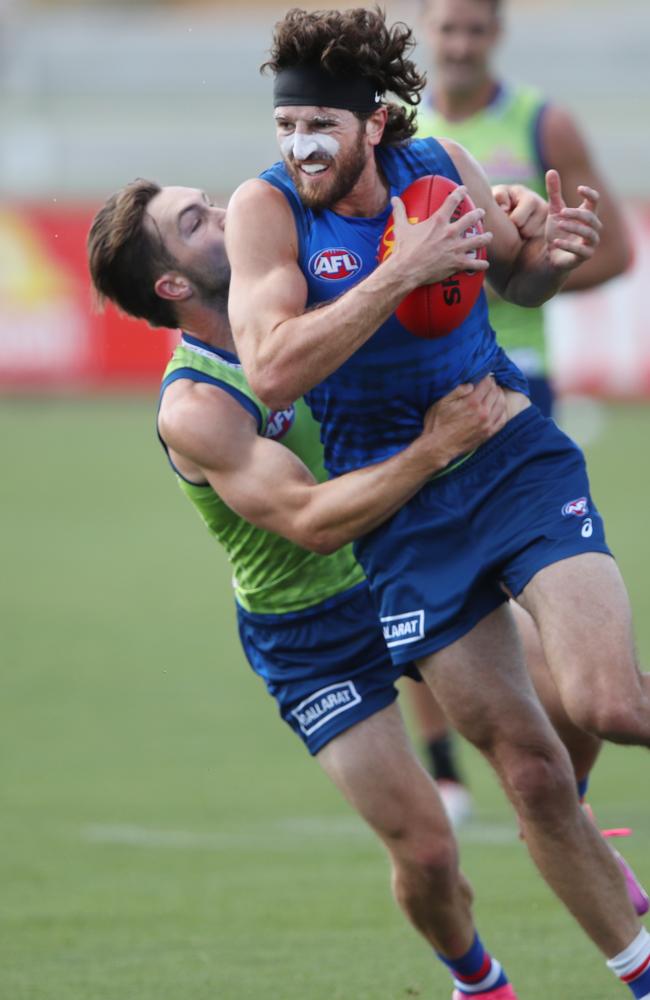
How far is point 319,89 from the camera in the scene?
16.1 feet

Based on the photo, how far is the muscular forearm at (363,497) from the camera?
4.88 meters

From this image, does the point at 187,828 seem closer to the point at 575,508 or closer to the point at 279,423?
the point at 279,423

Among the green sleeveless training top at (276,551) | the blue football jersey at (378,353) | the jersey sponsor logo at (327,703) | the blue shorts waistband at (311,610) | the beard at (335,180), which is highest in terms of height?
the beard at (335,180)

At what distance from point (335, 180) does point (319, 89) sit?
0.25 m

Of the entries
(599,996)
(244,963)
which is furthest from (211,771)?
(599,996)

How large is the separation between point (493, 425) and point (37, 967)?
2401 millimetres

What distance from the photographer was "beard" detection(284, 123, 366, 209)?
16.0ft

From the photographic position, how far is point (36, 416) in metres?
23.1

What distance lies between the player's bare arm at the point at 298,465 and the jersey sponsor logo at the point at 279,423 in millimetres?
143

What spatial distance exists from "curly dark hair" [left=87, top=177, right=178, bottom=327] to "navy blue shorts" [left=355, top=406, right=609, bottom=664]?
3.83 ft

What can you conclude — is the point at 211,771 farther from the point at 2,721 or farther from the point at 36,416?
the point at 36,416

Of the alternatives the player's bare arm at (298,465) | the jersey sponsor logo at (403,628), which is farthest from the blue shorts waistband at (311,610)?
the jersey sponsor logo at (403,628)

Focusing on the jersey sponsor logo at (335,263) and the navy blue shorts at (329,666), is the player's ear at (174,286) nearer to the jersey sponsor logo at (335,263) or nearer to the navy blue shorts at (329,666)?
the jersey sponsor logo at (335,263)

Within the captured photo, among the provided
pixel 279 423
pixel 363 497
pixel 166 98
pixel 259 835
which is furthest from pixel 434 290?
pixel 166 98
